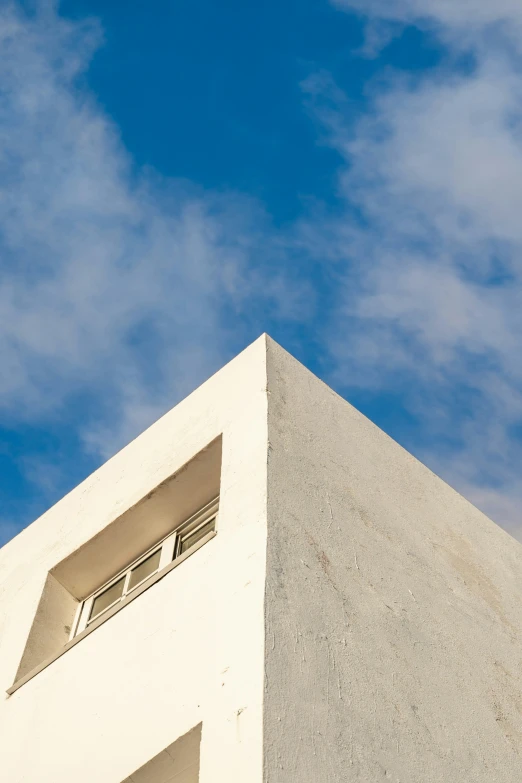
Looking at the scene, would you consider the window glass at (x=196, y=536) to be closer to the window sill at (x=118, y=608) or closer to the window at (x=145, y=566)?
the window at (x=145, y=566)

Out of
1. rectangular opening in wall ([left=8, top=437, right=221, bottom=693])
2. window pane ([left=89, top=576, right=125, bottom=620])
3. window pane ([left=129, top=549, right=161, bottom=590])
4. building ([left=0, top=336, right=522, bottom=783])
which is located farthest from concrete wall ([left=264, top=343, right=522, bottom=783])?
window pane ([left=89, top=576, right=125, bottom=620])

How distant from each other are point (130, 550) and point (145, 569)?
23cm

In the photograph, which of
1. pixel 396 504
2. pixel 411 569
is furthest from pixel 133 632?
Result: pixel 396 504

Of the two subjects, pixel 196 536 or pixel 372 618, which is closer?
pixel 372 618

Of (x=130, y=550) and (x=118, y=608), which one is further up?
(x=130, y=550)

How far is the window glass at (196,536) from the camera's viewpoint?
6070 mm

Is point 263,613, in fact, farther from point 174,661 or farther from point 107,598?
point 107,598

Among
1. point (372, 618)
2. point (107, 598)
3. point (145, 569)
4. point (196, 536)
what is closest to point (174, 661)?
point (372, 618)

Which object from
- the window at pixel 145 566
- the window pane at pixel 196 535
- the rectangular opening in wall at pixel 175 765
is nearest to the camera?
the rectangular opening in wall at pixel 175 765

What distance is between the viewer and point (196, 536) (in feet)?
20.2

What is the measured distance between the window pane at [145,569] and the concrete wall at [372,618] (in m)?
1.53

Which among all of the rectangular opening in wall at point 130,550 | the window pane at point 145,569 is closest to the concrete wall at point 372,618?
the rectangular opening in wall at point 130,550

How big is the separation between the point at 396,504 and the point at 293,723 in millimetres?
2808

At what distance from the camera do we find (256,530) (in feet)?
14.7
